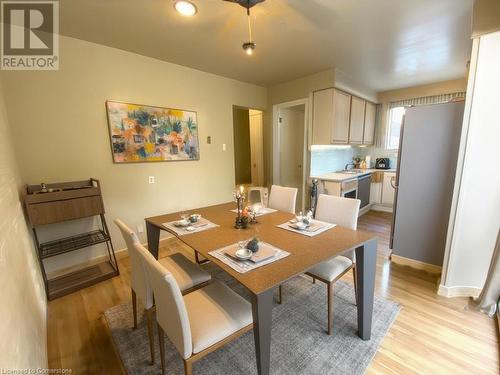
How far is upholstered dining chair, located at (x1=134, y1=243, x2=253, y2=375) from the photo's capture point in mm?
978

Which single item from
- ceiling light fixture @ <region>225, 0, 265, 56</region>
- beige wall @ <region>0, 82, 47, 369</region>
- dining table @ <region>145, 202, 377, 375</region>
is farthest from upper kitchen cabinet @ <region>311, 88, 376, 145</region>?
beige wall @ <region>0, 82, 47, 369</region>

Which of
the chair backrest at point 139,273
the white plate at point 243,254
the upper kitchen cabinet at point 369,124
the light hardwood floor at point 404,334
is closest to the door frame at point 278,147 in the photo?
the upper kitchen cabinet at point 369,124

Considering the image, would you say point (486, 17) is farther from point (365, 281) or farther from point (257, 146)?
point (257, 146)

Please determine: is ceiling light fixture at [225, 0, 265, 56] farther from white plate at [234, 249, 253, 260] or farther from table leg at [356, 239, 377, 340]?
table leg at [356, 239, 377, 340]

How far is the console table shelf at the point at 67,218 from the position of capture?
6.48 feet

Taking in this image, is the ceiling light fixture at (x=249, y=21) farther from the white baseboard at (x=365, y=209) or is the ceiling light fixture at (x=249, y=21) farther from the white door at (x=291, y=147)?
the white baseboard at (x=365, y=209)

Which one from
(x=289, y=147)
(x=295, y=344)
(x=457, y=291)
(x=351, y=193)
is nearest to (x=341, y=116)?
(x=289, y=147)

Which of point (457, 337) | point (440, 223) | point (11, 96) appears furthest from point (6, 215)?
point (440, 223)

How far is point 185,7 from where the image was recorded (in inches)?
68.8

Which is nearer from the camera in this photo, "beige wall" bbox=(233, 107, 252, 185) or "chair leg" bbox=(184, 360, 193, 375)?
"chair leg" bbox=(184, 360, 193, 375)

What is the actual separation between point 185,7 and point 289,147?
3097 mm

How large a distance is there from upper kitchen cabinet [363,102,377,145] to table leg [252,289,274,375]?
14.7ft

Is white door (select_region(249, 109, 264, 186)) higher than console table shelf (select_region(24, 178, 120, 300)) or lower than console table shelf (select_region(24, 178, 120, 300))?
higher

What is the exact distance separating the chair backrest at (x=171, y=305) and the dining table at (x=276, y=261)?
0.27 metres
